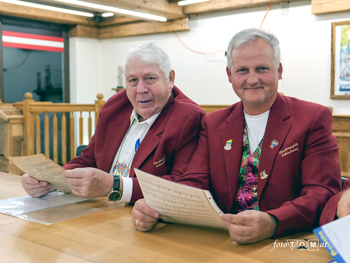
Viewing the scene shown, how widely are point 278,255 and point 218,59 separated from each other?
17.6ft

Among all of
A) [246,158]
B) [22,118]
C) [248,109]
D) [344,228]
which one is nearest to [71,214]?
[246,158]

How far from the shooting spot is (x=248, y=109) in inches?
55.9

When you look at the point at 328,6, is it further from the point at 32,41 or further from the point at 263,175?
the point at 32,41

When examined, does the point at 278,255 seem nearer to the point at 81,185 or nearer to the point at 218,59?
the point at 81,185

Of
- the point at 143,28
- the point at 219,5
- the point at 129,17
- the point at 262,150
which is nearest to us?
the point at 262,150

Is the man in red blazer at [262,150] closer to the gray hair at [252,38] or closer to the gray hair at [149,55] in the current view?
the gray hair at [252,38]

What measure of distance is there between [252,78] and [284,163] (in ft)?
1.08

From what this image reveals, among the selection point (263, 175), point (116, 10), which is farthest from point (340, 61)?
point (263, 175)

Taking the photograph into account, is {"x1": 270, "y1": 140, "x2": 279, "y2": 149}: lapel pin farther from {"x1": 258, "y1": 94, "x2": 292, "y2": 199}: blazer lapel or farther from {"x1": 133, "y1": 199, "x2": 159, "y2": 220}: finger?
{"x1": 133, "y1": 199, "x2": 159, "y2": 220}: finger

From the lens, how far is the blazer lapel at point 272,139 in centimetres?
126

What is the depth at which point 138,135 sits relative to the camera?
1734 mm

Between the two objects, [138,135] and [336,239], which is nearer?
[336,239]

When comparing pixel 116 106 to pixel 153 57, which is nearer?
pixel 153 57

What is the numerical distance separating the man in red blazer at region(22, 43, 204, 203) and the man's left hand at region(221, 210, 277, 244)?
494 mm
